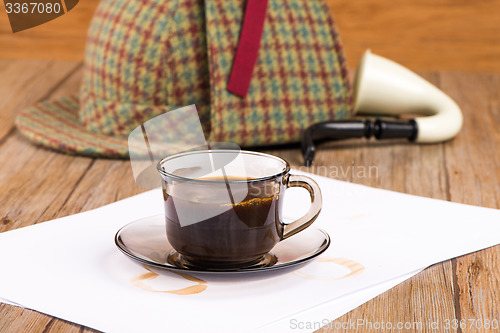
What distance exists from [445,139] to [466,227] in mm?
341

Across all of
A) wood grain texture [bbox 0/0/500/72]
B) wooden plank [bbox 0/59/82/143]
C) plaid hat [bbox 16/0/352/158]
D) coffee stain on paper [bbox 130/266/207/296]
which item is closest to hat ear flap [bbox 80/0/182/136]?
plaid hat [bbox 16/0/352/158]

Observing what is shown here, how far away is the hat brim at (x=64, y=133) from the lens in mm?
827

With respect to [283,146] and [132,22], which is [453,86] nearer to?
[283,146]

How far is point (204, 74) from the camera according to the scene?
0.84 metres

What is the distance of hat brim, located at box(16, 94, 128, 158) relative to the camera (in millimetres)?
827

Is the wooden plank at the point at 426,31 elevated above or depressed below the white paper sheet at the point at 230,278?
below

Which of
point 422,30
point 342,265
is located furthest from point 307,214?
point 422,30

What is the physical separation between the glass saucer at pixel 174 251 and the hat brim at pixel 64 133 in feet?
1.06

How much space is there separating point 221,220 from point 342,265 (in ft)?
0.40

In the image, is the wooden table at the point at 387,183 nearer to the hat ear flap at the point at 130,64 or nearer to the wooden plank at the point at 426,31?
the hat ear flap at the point at 130,64

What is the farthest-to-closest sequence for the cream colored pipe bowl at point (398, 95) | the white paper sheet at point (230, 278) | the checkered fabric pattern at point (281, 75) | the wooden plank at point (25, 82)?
the wooden plank at point (25, 82)
the cream colored pipe bowl at point (398, 95)
the checkered fabric pattern at point (281, 75)
the white paper sheet at point (230, 278)

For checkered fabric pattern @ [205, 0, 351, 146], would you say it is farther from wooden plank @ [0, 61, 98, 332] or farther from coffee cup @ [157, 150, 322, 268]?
coffee cup @ [157, 150, 322, 268]

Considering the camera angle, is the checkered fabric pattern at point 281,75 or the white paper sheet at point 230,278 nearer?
the white paper sheet at point 230,278

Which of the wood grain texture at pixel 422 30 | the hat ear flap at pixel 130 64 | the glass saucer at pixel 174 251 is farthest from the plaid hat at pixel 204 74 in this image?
the wood grain texture at pixel 422 30
